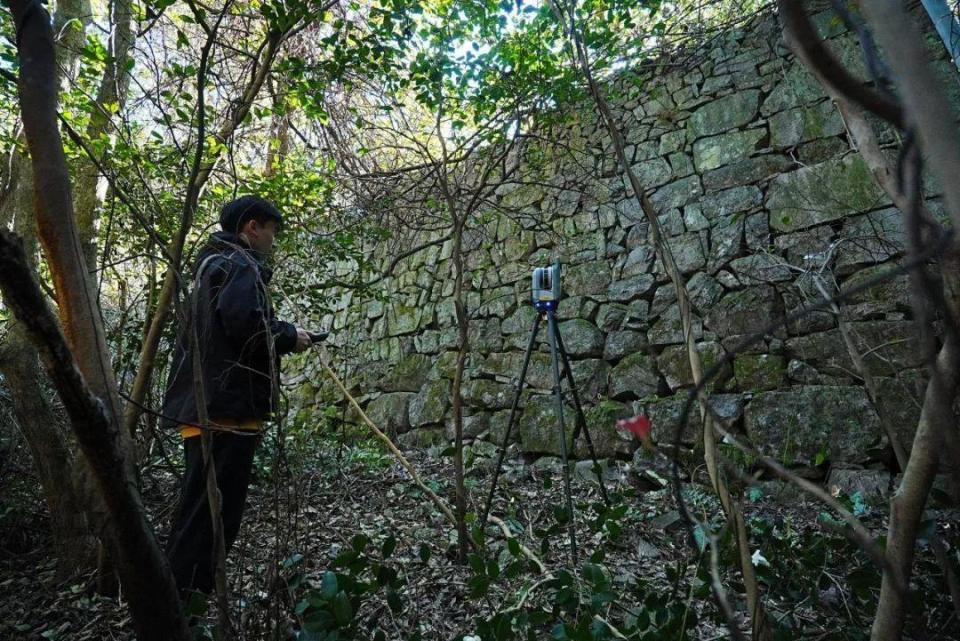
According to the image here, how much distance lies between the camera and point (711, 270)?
3461 mm

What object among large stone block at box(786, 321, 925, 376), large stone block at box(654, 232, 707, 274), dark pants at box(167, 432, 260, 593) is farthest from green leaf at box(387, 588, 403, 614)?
large stone block at box(654, 232, 707, 274)

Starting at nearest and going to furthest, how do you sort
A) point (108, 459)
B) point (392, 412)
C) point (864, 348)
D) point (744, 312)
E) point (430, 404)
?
point (108, 459), point (864, 348), point (744, 312), point (430, 404), point (392, 412)

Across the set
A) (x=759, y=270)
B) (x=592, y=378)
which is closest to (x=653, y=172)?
(x=759, y=270)

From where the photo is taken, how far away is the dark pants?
5.66 ft

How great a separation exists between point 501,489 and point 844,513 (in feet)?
8.35

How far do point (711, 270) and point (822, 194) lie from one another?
70cm

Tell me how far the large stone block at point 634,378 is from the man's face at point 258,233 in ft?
7.77

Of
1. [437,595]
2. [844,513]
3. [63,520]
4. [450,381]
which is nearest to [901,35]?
[844,513]

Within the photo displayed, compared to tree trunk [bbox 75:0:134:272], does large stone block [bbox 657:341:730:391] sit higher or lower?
lower

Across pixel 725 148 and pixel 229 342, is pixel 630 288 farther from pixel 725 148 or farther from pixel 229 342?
pixel 229 342

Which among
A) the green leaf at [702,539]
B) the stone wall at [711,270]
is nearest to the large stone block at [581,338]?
the stone wall at [711,270]

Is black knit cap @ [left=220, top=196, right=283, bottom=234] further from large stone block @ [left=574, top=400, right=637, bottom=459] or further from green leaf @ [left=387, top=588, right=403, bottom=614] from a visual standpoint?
large stone block @ [left=574, top=400, right=637, bottom=459]

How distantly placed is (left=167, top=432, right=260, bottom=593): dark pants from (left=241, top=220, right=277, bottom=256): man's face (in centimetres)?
72

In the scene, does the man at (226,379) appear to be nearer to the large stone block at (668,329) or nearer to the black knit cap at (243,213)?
the black knit cap at (243,213)
